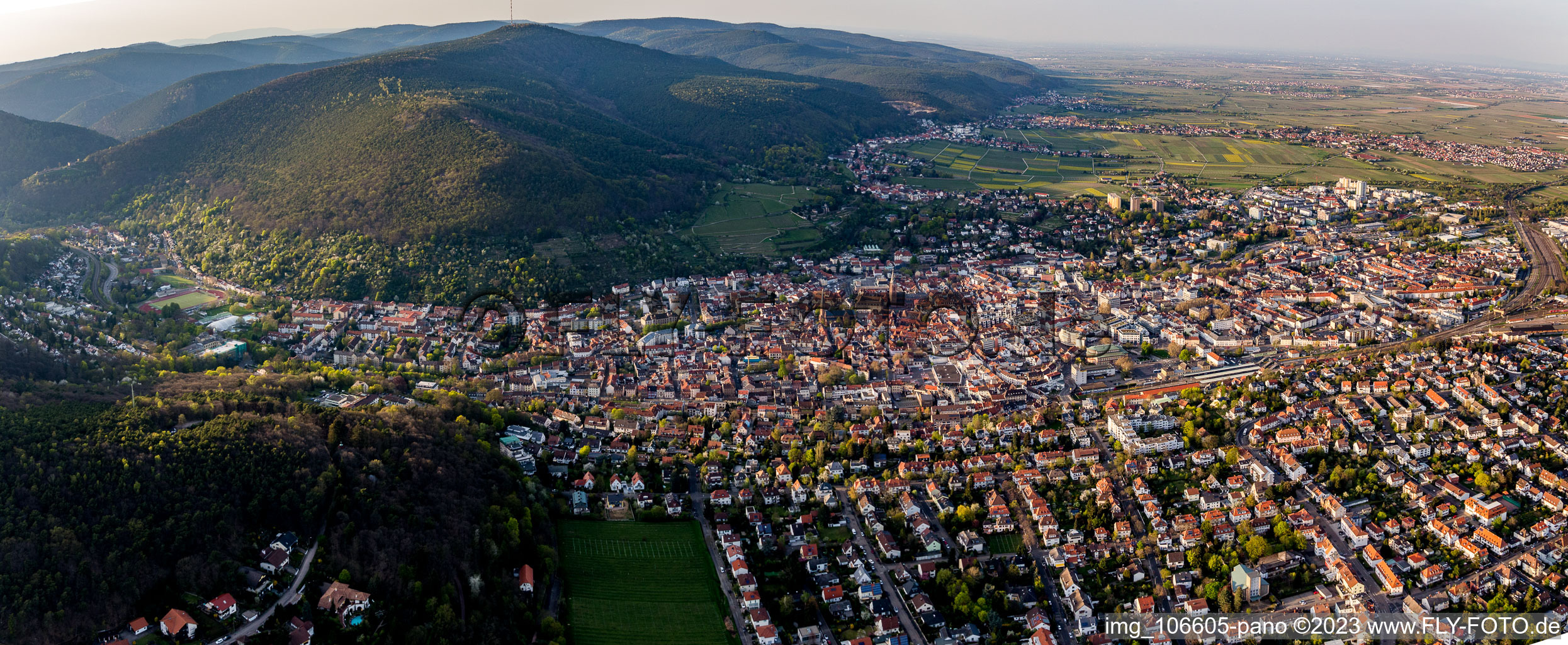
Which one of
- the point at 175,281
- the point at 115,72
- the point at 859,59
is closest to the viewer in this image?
the point at 175,281

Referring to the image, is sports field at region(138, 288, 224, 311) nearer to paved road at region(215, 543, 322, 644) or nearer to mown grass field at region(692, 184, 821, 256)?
mown grass field at region(692, 184, 821, 256)

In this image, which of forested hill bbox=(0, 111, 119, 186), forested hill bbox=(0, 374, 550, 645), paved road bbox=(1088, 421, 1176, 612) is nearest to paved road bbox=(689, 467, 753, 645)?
forested hill bbox=(0, 374, 550, 645)

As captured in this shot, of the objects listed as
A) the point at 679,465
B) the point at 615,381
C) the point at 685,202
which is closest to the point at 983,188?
the point at 685,202

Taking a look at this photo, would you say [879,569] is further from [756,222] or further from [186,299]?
[756,222]

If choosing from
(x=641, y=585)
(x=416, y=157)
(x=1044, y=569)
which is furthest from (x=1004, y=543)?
(x=416, y=157)

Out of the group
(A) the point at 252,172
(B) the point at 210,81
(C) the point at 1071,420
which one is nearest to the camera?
(C) the point at 1071,420

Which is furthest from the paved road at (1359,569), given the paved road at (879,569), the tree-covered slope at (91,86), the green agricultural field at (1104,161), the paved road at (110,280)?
the tree-covered slope at (91,86)

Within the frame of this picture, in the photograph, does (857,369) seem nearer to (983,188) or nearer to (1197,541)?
(1197,541)
